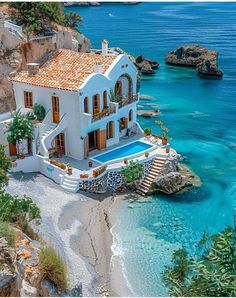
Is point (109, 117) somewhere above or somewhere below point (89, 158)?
above

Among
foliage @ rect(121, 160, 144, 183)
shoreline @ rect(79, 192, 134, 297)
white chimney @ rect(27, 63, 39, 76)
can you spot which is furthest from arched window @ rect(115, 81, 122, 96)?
shoreline @ rect(79, 192, 134, 297)

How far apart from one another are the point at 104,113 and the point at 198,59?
160ft

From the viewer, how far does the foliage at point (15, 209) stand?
2256 cm

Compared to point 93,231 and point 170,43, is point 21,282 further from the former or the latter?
point 170,43

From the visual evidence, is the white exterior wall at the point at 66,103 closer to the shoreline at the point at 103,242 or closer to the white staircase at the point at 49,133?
the white staircase at the point at 49,133

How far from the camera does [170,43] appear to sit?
106 metres

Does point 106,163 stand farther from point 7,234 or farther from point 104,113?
point 7,234

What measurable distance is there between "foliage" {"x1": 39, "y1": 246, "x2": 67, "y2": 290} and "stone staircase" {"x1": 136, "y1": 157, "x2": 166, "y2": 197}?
16238 mm

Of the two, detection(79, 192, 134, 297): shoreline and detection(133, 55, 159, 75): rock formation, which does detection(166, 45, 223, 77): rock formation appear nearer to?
detection(133, 55, 159, 75): rock formation

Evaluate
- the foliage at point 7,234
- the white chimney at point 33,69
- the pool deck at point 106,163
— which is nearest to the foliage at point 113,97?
the pool deck at point 106,163

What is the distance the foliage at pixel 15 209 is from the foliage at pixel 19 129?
8.59 meters

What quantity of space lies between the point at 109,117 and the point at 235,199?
11207mm

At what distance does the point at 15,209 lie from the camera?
24.1 metres

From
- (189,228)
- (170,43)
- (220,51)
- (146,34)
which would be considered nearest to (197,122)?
(189,228)
